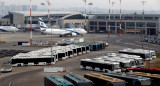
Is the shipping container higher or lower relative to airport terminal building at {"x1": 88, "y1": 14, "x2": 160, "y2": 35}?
lower

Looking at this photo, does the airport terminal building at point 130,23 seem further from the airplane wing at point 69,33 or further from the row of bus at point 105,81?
the row of bus at point 105,81

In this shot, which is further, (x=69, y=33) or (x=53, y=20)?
(x=53, y=20)

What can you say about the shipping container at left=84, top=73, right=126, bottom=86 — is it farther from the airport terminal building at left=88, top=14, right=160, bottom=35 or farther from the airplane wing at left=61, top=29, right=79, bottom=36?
the airport terminal building at left=88, top=14, right=160, bottom=35

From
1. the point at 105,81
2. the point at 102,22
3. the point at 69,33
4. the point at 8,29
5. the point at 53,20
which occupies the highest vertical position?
the point at 53,20

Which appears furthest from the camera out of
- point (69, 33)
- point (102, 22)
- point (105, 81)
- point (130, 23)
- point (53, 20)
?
point (53, 20)

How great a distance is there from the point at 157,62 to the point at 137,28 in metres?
82.6

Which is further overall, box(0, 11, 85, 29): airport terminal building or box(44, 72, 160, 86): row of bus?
box(0, 11, 85, 29): airport terminal building

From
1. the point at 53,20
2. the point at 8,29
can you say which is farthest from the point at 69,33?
the point at 53,20

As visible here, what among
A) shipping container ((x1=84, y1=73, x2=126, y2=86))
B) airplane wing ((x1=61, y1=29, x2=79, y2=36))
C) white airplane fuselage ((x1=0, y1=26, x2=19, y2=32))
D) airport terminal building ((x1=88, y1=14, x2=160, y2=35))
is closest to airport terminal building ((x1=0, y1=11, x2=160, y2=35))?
airport terminal building ((x1=88, y1=14, x2=160, y2=35))

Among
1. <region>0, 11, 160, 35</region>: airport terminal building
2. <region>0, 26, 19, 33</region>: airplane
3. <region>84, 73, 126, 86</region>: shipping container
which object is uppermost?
<region>0, 11, 160, 35</region>: airport terminal building

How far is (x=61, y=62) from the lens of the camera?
51.5 m

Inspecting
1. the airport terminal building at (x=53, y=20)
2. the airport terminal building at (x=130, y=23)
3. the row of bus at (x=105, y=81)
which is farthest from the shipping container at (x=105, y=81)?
the airport terminal building at (x=53, y=20)

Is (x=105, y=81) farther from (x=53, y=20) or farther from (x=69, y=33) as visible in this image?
(x=53, y=20)

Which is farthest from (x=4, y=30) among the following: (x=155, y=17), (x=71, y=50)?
(x=71, y=50)
